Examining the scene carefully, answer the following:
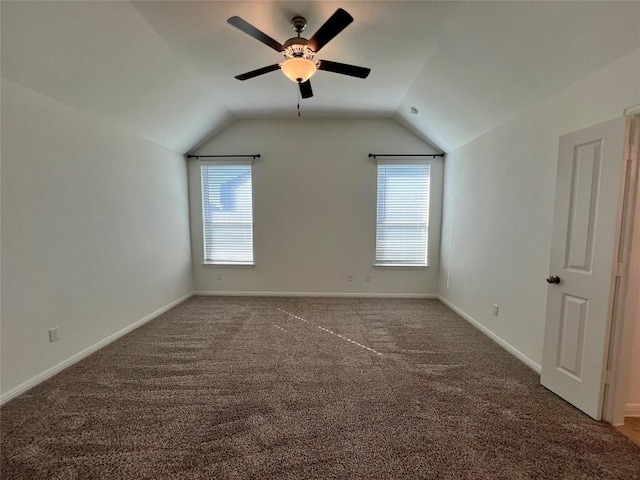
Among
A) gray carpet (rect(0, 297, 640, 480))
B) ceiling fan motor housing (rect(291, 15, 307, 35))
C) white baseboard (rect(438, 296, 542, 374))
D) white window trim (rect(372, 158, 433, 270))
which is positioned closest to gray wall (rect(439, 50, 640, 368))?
white baseboard (rect(438, 296, 542, 374))

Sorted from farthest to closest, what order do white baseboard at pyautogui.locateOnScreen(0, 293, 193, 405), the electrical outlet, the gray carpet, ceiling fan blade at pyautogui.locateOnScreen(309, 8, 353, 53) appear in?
the electrical outlet
white baseboard at pyautogui.locateOnScreen(0, 293, 193, 405)
ceiling fan blade at pyautogui.locateOnScreen(309, 8, 353, 53)
the gray carpet

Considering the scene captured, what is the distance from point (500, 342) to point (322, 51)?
12.0 ft

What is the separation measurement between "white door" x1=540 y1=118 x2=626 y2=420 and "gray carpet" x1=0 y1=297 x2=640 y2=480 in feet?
0.88

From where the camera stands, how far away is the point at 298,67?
206 cm

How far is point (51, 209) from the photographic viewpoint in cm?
244

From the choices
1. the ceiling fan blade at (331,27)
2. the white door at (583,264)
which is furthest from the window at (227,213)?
the white door at (583,264)

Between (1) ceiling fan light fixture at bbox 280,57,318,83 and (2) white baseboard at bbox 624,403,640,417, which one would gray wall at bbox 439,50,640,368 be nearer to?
(2) white baseboard at bbox 624,403,640,417

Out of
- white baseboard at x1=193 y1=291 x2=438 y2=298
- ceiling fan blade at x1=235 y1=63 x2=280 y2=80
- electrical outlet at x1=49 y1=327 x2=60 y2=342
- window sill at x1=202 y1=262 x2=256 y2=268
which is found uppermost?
ceiling fan blade at x1=235 y1=63 x2=280 y2=80

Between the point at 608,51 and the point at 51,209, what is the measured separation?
4.44 meters

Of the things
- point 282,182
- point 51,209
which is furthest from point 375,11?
point 51,209

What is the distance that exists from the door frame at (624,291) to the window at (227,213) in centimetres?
436

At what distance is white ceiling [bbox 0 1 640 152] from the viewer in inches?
73.0

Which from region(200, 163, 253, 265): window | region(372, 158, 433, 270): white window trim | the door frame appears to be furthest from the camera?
region(200, 163, 253, 265): window

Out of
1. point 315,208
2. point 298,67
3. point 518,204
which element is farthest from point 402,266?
point 298,67
